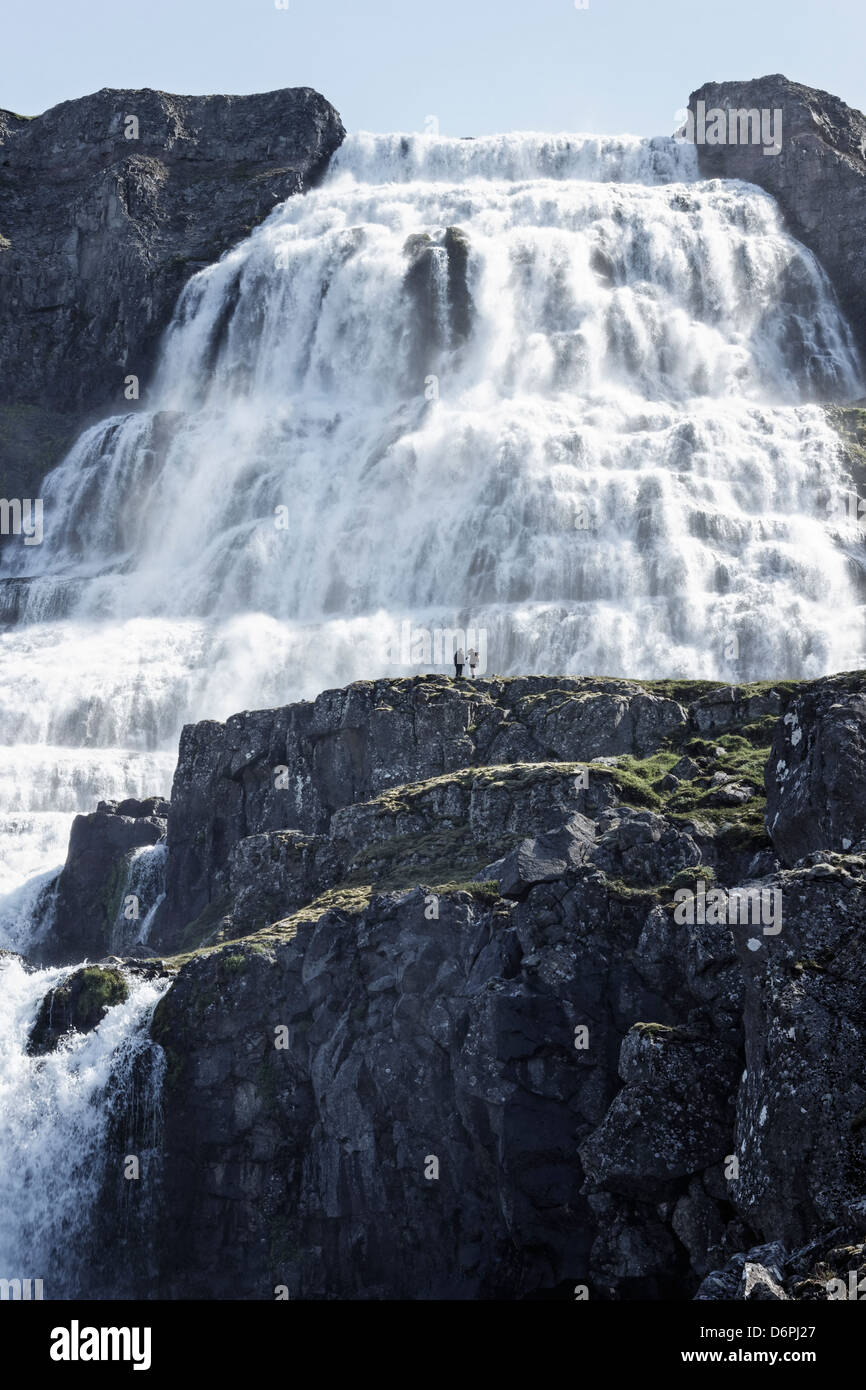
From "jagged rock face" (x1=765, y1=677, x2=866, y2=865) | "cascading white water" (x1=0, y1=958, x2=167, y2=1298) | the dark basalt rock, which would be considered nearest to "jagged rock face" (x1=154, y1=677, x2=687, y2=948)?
the dark basalt rock

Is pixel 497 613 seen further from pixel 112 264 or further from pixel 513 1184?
pixel 112 264

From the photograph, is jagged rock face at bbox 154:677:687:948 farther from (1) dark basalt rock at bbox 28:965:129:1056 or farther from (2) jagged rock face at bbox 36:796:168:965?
(1) dark basalt rock at bbox 28:965:129:1056

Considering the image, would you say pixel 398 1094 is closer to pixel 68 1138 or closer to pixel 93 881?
pixel 68 1138

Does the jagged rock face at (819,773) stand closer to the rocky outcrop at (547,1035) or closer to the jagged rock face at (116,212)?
the rocky outcrop at (547,1035)

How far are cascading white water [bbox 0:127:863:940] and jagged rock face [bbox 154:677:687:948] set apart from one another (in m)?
13.2

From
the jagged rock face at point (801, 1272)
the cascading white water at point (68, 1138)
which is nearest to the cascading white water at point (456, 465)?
the cascading white water at point (68, 1138)

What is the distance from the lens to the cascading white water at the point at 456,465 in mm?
68125

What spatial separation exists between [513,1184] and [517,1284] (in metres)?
1.86

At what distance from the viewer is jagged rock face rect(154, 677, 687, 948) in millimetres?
42750

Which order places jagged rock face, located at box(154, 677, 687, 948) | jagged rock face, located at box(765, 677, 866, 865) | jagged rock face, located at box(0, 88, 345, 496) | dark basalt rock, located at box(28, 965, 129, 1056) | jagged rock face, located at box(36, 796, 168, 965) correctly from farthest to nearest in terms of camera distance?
jagged rock face, located at box(0, 88, 345, 496) < jagged rock face, located at box(36, 796, 168, 965) < jagged rock face, located at box(154, 677, 687, 948) < dark basalt rock, located at box(28, 965, 129, 1056) < jagged rock face, located at box(765, 677, 866, 865)

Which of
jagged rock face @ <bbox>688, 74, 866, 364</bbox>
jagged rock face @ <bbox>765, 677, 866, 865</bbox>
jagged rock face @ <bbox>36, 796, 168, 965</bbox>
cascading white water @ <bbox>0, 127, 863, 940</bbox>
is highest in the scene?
jagged rock face @ <bbox>688, 74, 866, 364</bbox>

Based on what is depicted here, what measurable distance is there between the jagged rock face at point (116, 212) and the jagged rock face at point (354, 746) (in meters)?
56.5

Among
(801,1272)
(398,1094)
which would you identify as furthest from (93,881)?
(801,1272)

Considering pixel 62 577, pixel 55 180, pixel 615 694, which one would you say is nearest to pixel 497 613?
pixel 615 694
